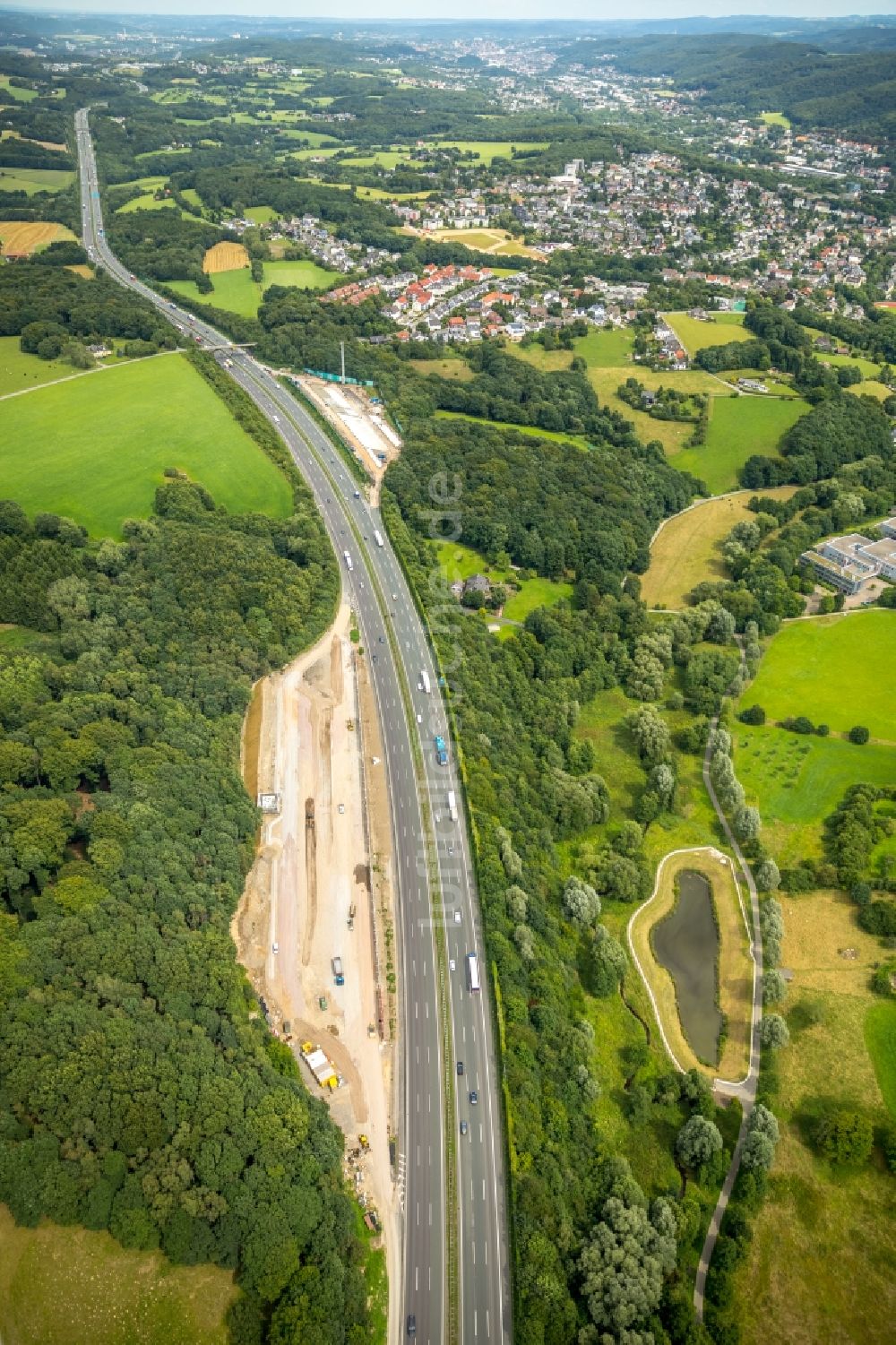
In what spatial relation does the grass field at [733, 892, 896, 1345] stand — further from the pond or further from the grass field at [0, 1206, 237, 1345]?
the grass field at [0, 1206, 237, 1345]

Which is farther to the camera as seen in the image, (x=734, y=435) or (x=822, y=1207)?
(x=734, y=435)

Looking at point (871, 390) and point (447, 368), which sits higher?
point (447, 368)

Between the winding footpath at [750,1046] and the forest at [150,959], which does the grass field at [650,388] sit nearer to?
the winding footpath at [750,1046]

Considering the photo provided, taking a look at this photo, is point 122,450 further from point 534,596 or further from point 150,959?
point 150,959

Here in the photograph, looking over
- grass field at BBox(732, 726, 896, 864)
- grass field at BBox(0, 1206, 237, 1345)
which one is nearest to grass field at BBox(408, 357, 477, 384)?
grass field at BBox(732, 726, 896, 864)

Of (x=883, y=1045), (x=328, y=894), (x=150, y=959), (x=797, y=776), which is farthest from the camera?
(x=797, y=776)

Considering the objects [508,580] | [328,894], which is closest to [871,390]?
[508,580]

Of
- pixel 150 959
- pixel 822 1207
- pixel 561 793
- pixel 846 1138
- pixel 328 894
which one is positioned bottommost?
pixel 822 1207
